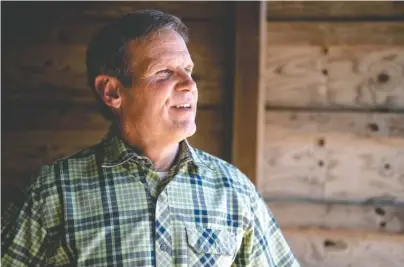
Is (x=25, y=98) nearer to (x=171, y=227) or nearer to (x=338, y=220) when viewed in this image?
(x=171, y=227)

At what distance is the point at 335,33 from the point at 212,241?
2.75 ft

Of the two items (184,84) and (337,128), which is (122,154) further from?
(337,128)

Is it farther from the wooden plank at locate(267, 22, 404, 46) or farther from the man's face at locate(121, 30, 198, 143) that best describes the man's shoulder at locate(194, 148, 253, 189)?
the wooden plank at locate(267, 22, 404, 46)

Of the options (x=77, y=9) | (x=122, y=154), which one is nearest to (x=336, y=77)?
(x=122, y=154)

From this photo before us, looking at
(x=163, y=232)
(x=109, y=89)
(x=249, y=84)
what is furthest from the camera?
(x=249, y=84)

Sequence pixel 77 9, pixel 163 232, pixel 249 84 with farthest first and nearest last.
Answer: pixel 77 9 < pixel 249 84 < pixel 163 232

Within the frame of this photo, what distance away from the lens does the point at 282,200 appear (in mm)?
1764

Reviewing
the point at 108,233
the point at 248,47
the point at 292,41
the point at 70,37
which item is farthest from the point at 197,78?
the point at 108,233

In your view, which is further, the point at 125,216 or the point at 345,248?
the point at 345,248

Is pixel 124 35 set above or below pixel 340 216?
above

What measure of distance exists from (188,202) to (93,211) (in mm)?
239

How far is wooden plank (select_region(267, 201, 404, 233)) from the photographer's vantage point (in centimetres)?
173

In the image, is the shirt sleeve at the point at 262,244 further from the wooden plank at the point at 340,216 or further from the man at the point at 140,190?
the wooden plank at the point at 340,216

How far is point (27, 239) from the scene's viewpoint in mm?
1289
